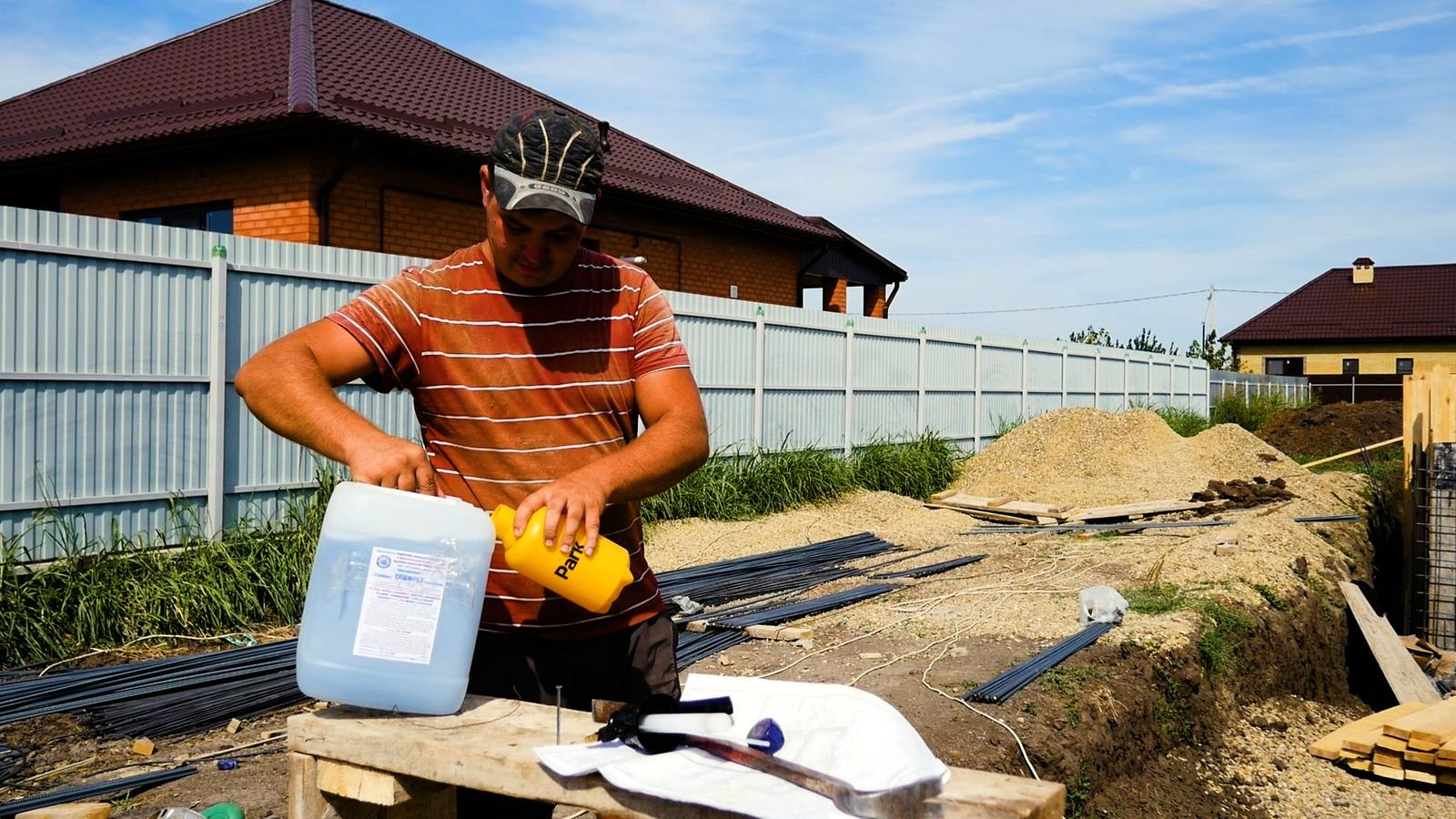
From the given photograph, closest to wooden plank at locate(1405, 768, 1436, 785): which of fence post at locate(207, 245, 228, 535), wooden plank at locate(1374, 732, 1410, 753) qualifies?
wooden plank at locate(1374, 732, 1410, 753)

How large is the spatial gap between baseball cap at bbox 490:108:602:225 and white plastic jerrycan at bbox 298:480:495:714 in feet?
1.93

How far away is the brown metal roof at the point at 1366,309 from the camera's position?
45812 millimetres

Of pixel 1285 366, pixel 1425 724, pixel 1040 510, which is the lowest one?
pixel 1425 724

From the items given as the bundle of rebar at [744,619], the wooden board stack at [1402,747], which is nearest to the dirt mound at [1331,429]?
the wooden board stack at [1402,747]

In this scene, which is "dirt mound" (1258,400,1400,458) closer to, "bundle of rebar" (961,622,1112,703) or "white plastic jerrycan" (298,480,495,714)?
"bundle of rebar" (961,622,1112,703)

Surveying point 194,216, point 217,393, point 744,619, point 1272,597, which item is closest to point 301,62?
point 194,216

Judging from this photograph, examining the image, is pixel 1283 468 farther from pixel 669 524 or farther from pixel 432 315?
pixel 432 315

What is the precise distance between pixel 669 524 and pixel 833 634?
4.37 metres

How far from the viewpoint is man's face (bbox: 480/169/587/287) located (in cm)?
223

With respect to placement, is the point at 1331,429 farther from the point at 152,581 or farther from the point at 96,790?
the point at 96,790

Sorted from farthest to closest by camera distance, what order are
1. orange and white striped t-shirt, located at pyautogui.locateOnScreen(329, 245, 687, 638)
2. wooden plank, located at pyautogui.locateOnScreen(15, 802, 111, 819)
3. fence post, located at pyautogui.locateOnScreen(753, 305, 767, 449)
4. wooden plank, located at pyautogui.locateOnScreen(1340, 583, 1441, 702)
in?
fence post, located at pyautogui.locateOnScreen(753, 305, 767, 449) → wooden plank, located at pyautogui.locateOnScreen(1340, 583, 1441, 702) → wooden plank, located at pyautogui.locateOnScreen(15, 802, 111, 819) → orange and white striped t-shirt, located at pyautogui.locateOnScreen(329, 245, 687, 638)

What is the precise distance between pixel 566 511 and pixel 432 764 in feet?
1.50

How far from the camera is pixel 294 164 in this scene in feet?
41.3

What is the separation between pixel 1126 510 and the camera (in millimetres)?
14148
